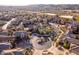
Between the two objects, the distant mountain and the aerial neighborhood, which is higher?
the distant mountain

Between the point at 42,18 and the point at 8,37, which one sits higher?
the point at 42,18

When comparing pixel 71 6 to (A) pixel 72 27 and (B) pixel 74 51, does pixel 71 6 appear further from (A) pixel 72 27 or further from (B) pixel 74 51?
(B) pixel 74 51

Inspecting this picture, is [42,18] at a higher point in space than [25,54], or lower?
higher

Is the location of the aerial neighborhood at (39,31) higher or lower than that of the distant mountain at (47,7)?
lower

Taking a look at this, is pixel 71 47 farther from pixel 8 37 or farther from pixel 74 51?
pixel 8 37

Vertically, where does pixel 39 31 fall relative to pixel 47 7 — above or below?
below
